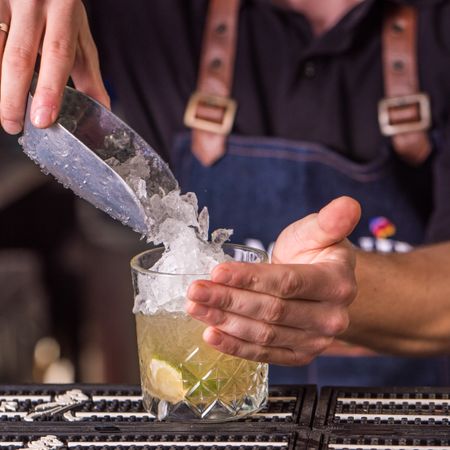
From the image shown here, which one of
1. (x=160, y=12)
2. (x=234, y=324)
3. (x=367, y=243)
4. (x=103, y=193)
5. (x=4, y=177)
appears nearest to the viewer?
(x=234, y=324)

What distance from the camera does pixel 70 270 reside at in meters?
3.99

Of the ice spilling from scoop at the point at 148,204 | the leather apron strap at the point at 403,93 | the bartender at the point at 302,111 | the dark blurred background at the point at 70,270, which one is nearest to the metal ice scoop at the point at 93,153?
the ice spilling from scoop at the point at 148,204

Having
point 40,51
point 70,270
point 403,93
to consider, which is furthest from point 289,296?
point 70,270

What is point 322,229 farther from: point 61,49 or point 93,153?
point 61,49

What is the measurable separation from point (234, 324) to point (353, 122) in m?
1.13

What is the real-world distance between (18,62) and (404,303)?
858mm

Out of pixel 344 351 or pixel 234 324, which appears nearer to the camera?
pixel 234 324

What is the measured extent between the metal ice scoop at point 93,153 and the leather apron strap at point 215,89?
893 mm

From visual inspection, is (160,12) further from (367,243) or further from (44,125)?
(44,125)

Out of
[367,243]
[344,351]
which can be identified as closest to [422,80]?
[367,243]

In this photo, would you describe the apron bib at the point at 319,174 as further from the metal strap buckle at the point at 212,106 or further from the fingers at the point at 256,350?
the fingers at the point at 256,350

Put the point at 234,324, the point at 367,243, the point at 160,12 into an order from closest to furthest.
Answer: the point at 234,324
the point at 367,243
the point at 160,12

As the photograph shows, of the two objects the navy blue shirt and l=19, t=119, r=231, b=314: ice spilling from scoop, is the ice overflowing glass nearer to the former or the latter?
l=19, t=119, r=231, b=314: ice spilling from scoop

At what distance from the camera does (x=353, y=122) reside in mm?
2521
